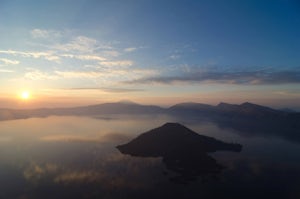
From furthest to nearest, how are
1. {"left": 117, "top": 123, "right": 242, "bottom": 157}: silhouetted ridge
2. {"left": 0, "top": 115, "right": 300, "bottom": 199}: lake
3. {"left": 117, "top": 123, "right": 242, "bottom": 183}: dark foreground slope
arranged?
1. {"left": 117, "top": 123, "right": 242, "bottom": 157}: silhouetted ridge
2. {"left": 117, "top": 123, "right": 242, "bottom": 183}: dark foreground slope
3. {"left": 0, "top": 115, "right": 300, "bottom": 199}: lake

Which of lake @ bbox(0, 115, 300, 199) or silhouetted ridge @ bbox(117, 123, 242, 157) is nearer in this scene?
lake @ bbox(0, 115, 300, 199)

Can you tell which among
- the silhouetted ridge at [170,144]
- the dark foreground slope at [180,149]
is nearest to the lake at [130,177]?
the dark foreground slope at [180,149]

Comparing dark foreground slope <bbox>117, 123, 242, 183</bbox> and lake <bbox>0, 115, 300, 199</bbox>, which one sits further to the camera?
dark foreground slope <bbox>117, 123, 242, 183</bbox>

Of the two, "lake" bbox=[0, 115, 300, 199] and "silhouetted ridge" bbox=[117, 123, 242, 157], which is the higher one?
"silhouetted ridge" bbox=[117, 123, 242, 157]

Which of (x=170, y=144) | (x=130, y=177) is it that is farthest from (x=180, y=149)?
(x=130, y=177)

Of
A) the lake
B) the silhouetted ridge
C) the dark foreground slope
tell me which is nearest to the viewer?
the lake

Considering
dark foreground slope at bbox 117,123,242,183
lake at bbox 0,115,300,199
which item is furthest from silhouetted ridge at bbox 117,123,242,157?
lake at bbox 0,115,300,199

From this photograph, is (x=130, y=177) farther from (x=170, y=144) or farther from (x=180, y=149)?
(x=170, y=144)

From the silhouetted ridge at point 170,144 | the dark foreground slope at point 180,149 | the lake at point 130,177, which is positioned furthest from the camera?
the silhouetted ridge at point 170,144

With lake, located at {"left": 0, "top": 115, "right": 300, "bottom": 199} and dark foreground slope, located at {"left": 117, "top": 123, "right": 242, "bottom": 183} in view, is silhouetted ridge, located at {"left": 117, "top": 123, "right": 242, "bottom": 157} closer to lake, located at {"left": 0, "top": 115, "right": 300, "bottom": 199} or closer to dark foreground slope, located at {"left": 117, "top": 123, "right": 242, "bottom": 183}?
dark foreground slope, located at {"left": 117, "top": 123, "right": 242, "bottom": 183}

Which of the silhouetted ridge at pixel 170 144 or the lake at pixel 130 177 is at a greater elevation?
the silhouetted ridge at pixel 170 144

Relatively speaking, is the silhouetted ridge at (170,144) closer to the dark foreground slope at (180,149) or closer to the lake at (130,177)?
the dark foreground slope at (180,149)
